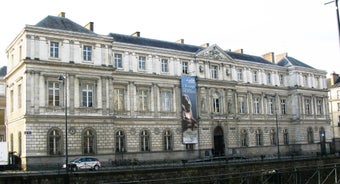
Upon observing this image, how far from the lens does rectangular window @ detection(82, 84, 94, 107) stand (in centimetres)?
4706

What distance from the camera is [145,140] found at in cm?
5331

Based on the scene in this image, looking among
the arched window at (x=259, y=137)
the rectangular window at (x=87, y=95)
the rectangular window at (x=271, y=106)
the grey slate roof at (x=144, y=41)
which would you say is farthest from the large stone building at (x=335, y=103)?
the rectangular window at (x=87, y=95)

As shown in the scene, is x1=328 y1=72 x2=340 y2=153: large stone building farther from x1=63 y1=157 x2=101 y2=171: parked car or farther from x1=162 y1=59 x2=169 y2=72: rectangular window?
x1=63 y1=157 x2=101 y2=171: parked car

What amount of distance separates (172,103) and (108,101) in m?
11.0

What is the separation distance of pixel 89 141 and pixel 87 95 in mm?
5045

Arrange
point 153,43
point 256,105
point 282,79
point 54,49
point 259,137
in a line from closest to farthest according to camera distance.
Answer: point 54,49
point 153,43
point 259,137
point 256,105
point 282,79


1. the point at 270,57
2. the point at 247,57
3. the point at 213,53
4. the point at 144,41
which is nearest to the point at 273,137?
the point at 247,57

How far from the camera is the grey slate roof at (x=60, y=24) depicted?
46250 mm

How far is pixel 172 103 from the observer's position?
56.6 metres

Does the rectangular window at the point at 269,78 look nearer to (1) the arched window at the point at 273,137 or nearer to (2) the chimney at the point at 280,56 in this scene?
(2) the chimney at the point at 280,56

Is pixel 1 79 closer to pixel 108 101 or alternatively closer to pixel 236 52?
pixel 108 101

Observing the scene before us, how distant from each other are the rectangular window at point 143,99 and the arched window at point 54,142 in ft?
40.5

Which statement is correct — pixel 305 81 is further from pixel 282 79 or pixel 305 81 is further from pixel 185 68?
pixel 185 68

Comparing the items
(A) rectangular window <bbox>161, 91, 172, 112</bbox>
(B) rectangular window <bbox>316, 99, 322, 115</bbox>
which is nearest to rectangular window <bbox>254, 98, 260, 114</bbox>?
(B) rectangular window <bbox>316, 99, 322, 115</bbox>
